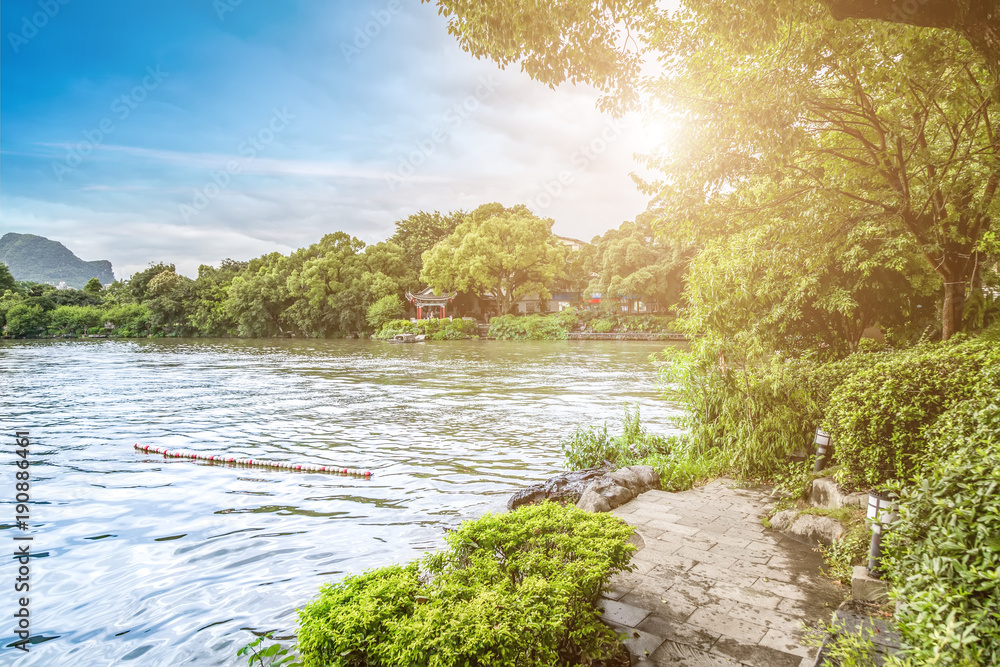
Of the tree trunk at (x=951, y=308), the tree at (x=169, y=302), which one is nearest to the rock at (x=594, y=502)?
the tree trunk at (x=951, y=308)

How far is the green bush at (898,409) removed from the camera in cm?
456

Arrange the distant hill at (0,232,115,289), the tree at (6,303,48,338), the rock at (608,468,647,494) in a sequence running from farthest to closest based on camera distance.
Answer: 1. the distant hill at (0,232,115,289)
2. the tree at (6,303,48,338)
3. the rock at (608,468,647,494)

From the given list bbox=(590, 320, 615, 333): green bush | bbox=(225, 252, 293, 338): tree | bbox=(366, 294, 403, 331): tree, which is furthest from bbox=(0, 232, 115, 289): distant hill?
bbox=(590, 320, 615, 333): green bush

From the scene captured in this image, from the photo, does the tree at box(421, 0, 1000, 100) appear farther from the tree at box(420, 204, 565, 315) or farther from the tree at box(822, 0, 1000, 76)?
the tree at box(420, 204, 565, 315)

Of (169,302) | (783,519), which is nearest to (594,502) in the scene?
(783,519)

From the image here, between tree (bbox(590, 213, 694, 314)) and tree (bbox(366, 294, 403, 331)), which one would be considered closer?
tree (bbox(590, 213, 694, 314))

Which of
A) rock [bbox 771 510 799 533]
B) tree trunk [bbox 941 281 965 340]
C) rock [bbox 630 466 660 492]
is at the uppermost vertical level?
tree trunk [bbox 941 281 965 340]

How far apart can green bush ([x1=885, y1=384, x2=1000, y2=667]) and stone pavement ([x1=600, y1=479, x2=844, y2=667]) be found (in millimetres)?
749

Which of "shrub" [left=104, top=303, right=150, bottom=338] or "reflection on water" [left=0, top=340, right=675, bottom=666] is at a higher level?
"shrub" [left=104, top=303, right=150, bottom=338]

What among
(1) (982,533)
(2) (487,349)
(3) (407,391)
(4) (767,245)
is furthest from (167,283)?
(1) (982,533)

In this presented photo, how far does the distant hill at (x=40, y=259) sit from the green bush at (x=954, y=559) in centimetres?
11619

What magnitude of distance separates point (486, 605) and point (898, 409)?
157 inches

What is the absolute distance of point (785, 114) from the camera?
19.0 ft

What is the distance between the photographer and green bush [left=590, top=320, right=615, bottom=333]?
147 ft
